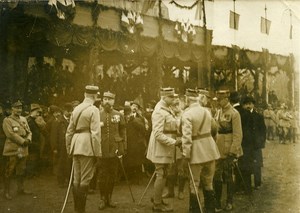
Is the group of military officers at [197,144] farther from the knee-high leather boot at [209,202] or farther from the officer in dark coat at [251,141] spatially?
the officer in dark coat at [251,141]

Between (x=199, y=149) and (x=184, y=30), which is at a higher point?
(x=184, y=30)

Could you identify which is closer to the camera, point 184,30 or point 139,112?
point 139,112

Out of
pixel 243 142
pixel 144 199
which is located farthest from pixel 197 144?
pixel 243 142

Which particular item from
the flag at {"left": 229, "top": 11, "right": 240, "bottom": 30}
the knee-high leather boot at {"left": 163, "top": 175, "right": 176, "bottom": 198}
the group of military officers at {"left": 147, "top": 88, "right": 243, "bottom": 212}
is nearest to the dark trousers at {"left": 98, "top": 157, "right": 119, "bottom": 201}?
the group of military officers at {"left": 147, "top": 88, "right": 243, "bottom": 212}

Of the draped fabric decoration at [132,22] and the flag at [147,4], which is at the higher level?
the flag at [147,4]

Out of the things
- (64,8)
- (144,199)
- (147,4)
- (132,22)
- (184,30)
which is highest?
(147,4)

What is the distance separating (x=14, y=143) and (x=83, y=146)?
151cm

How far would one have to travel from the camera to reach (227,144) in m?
5.10

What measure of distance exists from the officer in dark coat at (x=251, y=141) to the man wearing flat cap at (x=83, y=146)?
8.35ft

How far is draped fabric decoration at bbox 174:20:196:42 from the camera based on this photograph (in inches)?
350

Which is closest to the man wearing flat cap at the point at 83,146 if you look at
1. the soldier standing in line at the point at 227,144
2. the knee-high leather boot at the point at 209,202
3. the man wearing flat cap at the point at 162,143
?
the man wearing flat cap at the point at 162,143

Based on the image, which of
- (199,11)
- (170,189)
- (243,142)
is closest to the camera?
(170,189)

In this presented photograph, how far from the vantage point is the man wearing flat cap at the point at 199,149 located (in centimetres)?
436

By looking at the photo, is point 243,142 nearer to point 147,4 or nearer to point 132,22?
point 132,22
